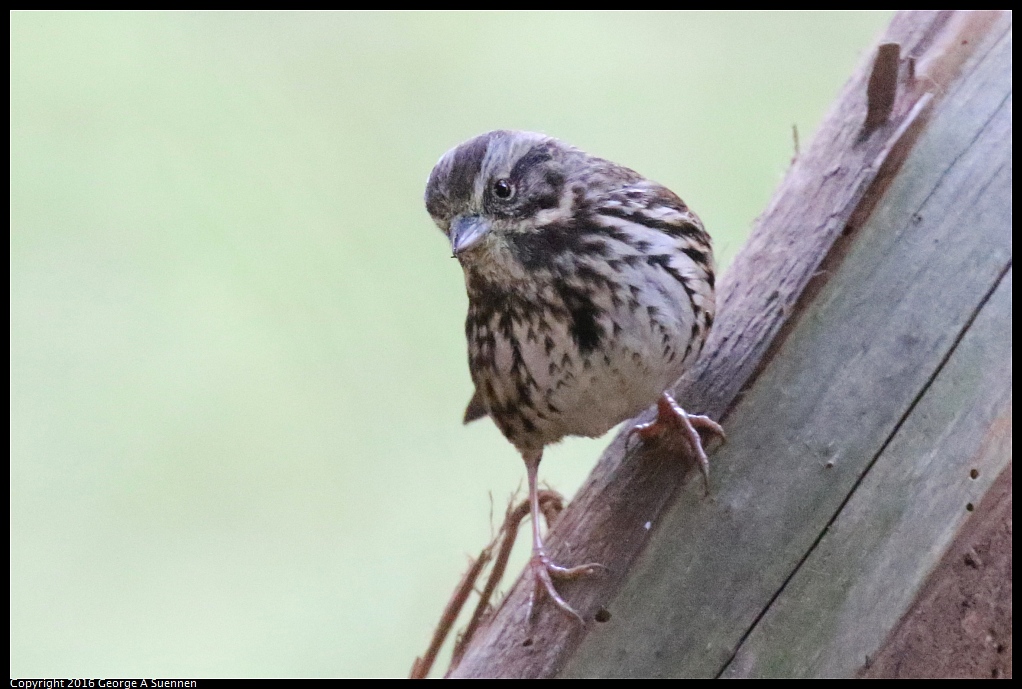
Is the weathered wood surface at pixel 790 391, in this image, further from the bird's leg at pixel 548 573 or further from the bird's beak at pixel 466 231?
the bird's beak at pixel 466 231

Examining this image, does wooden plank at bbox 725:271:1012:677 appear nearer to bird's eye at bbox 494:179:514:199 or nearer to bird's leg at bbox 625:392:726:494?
bird's leg at bbox 625:392:726:494

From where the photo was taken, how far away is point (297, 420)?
180 inches

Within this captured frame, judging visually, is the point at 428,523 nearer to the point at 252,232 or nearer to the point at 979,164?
the point at 252,232

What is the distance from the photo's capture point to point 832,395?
254cm

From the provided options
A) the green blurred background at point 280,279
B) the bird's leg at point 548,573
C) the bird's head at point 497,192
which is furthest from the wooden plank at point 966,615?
the green blurred background at point 280,279

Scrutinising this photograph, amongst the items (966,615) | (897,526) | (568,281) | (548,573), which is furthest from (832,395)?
(548,573)

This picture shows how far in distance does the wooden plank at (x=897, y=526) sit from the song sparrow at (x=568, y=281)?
0.39 m

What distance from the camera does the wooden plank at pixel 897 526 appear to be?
2.21m

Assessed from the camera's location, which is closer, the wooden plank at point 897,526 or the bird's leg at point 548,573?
the wooden plank at point 897,526

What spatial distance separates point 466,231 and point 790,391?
91cm

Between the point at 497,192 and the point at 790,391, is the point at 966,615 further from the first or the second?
the point at 497,192

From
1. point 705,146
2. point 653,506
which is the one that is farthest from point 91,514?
point 705,146

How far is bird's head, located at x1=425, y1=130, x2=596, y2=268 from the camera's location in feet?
7.65

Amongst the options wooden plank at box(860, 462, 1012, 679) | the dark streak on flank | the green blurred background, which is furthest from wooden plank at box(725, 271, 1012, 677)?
the green blurred background
